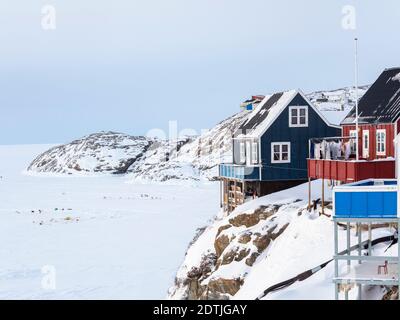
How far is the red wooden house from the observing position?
28406 mm

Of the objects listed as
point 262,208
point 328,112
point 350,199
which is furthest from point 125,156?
point 350,199

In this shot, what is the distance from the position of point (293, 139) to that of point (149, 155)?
107721 mm

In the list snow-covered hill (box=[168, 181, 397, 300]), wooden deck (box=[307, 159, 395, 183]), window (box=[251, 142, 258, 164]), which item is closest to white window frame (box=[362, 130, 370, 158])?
snow-covered hill (box=[168, 181, 397, 300])

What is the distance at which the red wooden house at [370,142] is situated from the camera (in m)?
28.4

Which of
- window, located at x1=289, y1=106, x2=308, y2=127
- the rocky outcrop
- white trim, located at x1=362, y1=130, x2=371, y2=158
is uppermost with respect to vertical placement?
window, located at x1=289, y1=106, x2=308, y2=127

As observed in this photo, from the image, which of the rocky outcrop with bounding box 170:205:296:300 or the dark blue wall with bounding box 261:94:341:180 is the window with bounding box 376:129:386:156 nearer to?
the dark blue wall with bounding box 261:94:341:180

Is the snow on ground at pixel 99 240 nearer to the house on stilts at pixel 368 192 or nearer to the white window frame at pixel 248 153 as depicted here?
the white window frame at pixel 248 153

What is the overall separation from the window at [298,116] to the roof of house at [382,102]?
2630 mm

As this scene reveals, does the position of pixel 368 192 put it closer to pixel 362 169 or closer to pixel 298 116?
pixel 362 169

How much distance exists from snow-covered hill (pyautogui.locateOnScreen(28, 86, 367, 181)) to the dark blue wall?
210 feet

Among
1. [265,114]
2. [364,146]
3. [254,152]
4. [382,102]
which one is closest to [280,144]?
[254,152]

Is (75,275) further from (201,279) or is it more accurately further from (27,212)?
(27,212)

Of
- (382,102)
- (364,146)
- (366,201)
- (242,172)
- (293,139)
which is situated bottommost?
(242,172)

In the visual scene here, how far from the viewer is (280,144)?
39875mm
